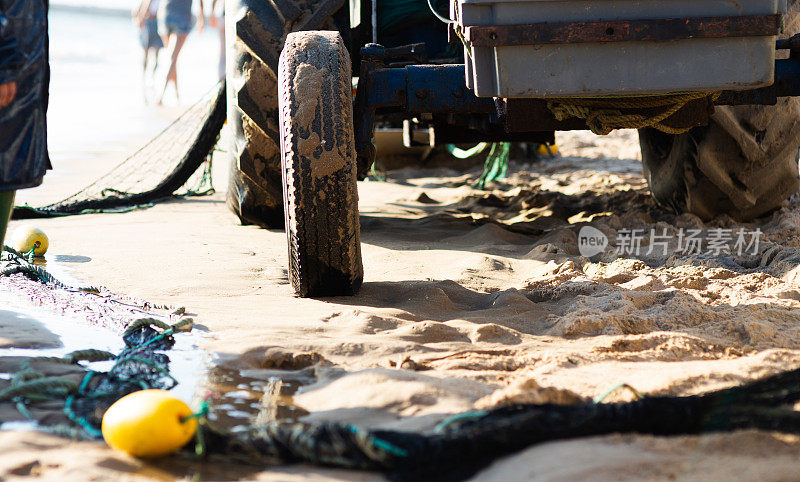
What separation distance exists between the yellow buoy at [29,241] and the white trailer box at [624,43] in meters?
2.06

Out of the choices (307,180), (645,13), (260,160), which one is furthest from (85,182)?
(645,13)

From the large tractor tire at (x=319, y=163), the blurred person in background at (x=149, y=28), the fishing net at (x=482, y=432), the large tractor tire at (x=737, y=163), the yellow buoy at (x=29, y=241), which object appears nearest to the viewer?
the fishing net at (x=482, y=432)

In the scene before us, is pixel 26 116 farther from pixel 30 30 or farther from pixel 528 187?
pixel 528 187

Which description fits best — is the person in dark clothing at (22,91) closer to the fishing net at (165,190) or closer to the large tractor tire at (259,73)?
the large tractor tire at (259,73)

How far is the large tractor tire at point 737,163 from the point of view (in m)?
3.39

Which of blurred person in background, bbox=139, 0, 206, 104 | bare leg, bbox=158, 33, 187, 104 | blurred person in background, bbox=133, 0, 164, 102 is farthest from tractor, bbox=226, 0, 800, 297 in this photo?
blurred person in background, bbox=133, 0, 164, 102

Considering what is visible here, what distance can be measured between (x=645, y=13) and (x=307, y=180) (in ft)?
3.44

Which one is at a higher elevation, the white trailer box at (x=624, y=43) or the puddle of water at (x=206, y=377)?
the white trailer box at (x=624, y=43)

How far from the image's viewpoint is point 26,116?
2.00 metres

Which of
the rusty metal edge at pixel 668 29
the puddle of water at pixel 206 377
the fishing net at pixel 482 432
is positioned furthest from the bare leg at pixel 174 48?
the fishing net at pixel 482 432

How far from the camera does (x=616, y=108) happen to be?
2.40 meters

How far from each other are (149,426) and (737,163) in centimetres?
285

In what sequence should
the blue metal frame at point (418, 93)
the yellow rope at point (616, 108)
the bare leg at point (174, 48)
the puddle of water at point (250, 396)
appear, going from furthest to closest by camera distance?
the bare leg at point (174, 48) → the blue metal frame at point (418, 93) → the yellow rope at point (616, 108) → the puddle of water at point (250, 396)

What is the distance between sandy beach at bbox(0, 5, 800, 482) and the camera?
1.48 m
